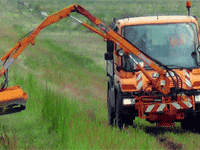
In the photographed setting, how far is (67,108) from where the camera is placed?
Result: 12773mm

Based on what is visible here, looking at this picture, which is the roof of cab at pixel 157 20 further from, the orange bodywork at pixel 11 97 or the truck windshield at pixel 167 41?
the orange bodywork at pixel 11 97

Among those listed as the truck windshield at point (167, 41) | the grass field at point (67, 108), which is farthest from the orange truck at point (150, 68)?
the grass field at point (67, 108)

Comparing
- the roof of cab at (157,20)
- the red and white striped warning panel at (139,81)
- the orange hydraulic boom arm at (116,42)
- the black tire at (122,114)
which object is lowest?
the black tire at (122,114)

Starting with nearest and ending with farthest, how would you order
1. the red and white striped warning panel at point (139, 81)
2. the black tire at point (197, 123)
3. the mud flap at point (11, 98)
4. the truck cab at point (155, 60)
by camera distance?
the mud flap at point (11, 98)
the truck cab at point (155, 60)
the red and white striped warning panel at point (139, 81)
the black tire at point (197, 123)

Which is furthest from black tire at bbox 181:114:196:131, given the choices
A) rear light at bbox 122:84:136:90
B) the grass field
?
rear light at bbox 122:84:136:90

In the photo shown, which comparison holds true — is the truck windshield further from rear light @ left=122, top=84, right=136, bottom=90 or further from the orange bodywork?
the orange bodywork

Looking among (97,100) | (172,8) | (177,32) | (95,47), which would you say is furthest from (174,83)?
(172,8)

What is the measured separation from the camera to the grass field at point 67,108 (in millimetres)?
9789

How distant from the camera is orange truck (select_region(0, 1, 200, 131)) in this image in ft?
35.2

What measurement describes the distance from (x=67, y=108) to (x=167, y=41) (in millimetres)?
3016

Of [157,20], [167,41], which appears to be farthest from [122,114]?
[157,20]

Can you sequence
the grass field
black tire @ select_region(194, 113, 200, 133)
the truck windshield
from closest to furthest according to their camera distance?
the grass field → the truck windshield → black tire @ select_region(194, 113, 200, 133)

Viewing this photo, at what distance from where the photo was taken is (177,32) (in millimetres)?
11680

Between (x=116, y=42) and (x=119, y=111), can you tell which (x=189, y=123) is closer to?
(x=119, y=111)
